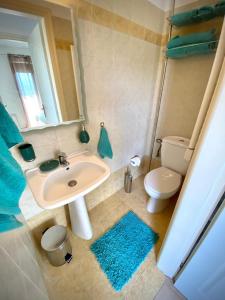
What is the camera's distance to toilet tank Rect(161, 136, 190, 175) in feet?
5.06

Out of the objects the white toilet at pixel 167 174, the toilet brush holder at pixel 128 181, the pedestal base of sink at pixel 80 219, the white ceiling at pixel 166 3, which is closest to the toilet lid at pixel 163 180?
the white toilet at pixel 167 174

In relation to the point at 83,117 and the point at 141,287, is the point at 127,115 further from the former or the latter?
the point at 141,287

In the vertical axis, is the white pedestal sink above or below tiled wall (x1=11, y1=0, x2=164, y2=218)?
below

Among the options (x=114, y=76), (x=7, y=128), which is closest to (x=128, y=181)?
(x=114, y=76)

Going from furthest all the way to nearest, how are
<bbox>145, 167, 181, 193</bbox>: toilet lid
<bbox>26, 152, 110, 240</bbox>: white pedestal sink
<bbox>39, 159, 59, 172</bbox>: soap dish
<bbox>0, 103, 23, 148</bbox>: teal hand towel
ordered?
<bbox>145, 167, 181, 193</bbox>: toilet lid
<bbox>39, 159, 59, 172</bbox>: soap dish
<bbox>26, 152, 110, 240</bbox>: white pedestal sink
<bbox>0, 103, 23, 148</bbox>: teal hand towel

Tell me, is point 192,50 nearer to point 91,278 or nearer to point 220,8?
point 220,8

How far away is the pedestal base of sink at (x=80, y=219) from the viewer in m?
1.18

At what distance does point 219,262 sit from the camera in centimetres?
69

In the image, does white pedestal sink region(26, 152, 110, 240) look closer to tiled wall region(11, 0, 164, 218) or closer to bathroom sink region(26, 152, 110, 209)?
bathroom sink region(26, 152, 110, 209)

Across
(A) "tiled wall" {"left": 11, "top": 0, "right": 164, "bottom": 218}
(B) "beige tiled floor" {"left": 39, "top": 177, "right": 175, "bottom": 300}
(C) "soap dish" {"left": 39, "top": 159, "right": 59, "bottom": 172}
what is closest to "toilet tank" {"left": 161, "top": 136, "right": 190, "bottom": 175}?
(A) "tiled wall" {"left": 11, "top": 0, "right": 164, "bottom": 218}

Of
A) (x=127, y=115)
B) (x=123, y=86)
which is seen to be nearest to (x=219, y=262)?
(x=127, y=115)

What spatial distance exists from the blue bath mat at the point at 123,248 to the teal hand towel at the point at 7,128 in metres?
1.21

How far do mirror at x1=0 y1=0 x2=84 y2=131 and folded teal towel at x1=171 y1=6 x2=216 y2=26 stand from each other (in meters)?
1.03

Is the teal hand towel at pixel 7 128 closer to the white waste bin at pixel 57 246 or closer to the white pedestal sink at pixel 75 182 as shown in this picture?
the white pedestal sink at pixel 75 182
